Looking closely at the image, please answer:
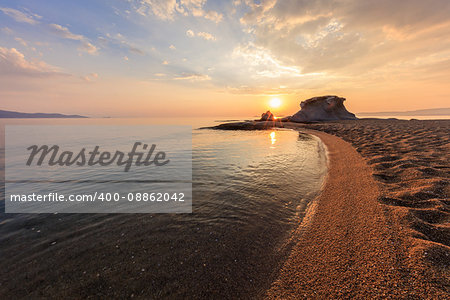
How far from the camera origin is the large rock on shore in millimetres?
72875

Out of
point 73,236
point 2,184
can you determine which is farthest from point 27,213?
point 2,184

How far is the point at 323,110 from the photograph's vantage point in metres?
73.4

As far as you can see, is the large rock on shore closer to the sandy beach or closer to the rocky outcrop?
the rocky outcrop

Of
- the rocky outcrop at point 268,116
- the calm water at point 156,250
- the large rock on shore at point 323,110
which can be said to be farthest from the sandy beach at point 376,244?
the rocky outcrop at point 268,116

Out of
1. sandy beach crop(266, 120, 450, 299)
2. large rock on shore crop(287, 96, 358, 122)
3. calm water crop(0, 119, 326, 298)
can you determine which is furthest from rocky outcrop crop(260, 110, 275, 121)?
calm water crop(0, 119, 326, 298)

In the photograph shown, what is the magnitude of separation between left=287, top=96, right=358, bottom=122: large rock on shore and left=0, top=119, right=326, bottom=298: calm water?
76157mm

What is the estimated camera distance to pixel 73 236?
18.2 ft

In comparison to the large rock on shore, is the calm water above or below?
below

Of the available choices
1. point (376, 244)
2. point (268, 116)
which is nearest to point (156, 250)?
point (376, 244)

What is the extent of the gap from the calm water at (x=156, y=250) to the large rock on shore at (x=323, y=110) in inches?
2998

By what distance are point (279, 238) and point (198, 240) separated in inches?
101

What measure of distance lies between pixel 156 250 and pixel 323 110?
85.0 m

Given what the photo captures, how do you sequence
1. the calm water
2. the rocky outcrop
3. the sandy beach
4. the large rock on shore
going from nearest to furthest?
the sandy beach < the calm water < the large rock on shore < the rocky outcrop

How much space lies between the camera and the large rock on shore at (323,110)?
2869 inches
